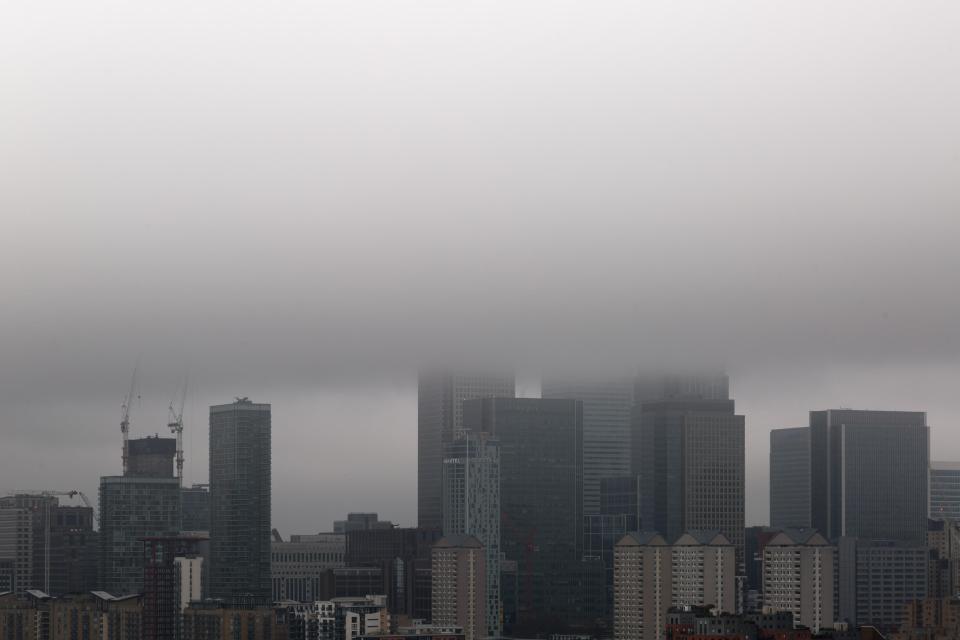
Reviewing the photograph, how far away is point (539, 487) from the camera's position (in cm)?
19188

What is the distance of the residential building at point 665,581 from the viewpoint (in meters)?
131

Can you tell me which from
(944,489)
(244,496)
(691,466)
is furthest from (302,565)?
(944,489)

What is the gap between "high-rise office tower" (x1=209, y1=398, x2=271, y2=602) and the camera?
17625 centimetres

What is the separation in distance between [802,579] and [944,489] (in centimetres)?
6570

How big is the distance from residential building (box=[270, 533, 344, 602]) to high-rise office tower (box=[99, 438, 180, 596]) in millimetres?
10629

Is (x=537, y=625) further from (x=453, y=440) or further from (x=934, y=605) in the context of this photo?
(x=934, y=605)

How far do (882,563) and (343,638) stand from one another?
149 ft

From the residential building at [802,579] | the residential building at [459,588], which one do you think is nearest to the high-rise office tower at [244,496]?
the residential building at [459,588]

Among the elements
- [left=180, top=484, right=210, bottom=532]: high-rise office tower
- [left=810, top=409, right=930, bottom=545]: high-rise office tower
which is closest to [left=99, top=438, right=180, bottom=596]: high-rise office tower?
[left=180, top=484, right=210, bottom=532]: high-rise office tower

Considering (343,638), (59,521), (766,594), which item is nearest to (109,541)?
(59,521)

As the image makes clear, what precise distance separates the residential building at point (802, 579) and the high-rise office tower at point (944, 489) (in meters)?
56.4

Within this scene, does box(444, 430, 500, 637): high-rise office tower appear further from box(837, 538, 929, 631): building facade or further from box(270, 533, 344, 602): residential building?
box(837, 538, 929, 631): building facade

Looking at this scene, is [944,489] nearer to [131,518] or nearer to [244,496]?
[244,496]

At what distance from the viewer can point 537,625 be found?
6496 inches
